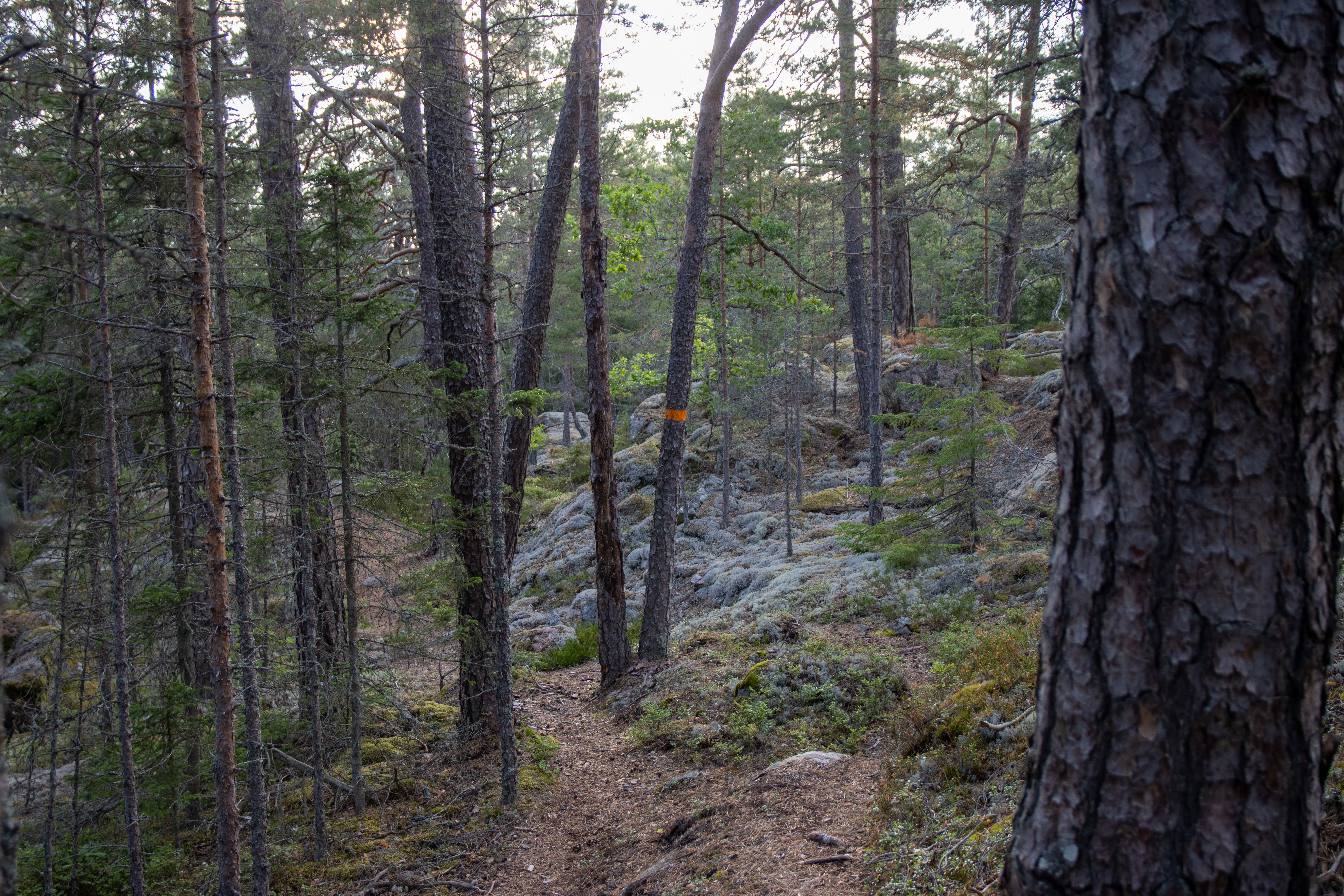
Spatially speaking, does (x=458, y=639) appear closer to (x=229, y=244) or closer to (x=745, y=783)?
(x=745, y=783)

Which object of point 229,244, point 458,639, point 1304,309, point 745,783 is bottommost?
point 745,783

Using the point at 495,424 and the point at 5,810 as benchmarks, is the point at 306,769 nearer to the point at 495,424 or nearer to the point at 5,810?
the point at 495,424

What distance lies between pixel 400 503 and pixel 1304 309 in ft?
25.3

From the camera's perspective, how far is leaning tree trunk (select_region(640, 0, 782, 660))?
9.12 m

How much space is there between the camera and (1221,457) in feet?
5.53

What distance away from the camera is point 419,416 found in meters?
8.48

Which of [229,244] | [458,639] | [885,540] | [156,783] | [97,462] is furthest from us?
[885,540]

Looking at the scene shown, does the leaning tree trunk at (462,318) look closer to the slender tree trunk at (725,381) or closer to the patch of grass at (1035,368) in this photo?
the slender tree trunk at (725,381)

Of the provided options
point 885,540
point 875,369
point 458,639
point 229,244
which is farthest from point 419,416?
point 875,369

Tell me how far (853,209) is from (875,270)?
301 centimetres

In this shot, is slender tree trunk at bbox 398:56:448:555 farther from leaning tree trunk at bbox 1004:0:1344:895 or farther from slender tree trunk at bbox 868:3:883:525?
slender tree trunk at bbox 868:3:883:525

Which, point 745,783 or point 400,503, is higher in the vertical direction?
point 400,503

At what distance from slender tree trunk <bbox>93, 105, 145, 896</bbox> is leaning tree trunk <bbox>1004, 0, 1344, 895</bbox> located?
745 centimetres

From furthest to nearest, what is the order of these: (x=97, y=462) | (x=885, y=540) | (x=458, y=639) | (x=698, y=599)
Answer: (x=698, y=599), (x=885, y=540), (x=458, y=639), (x=97, y=462)
